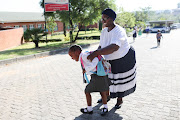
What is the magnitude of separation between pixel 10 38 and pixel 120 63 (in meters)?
15.2

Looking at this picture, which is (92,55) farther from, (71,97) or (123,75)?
(71,97)

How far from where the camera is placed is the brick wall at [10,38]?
14805 millimetres

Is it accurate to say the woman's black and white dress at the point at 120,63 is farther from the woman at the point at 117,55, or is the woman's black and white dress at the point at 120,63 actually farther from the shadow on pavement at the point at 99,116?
the shadow on pavement at the point at 99,116

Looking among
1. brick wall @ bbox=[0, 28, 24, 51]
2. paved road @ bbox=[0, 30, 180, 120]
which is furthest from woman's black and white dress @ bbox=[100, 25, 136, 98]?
brick wall @ bbox=[0, 28, 24, 51]

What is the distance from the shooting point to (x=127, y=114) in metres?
3.41

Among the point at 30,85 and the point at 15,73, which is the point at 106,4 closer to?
the point at 15,73

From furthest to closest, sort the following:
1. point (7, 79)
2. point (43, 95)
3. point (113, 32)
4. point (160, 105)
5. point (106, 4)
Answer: point (106, 4) < point (7, 79) < point (43, 95) < point (160, 105) < point (113, 32)

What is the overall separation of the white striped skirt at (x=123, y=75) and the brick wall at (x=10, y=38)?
1333cm

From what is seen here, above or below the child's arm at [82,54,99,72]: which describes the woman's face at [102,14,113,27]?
above

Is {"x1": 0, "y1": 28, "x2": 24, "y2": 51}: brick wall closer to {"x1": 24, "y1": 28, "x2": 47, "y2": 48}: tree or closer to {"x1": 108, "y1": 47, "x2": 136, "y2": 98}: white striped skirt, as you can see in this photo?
{"x1": 24, "y1": 28, "x2": 47, "y2": 48}: tree

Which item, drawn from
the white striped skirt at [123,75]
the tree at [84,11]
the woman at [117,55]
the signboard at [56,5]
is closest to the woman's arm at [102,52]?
the woman at [117,55]

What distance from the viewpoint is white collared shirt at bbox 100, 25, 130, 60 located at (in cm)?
287

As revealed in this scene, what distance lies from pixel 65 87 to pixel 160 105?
8.20 ft

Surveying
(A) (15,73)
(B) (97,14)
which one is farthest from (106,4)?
(A) (15,73)
